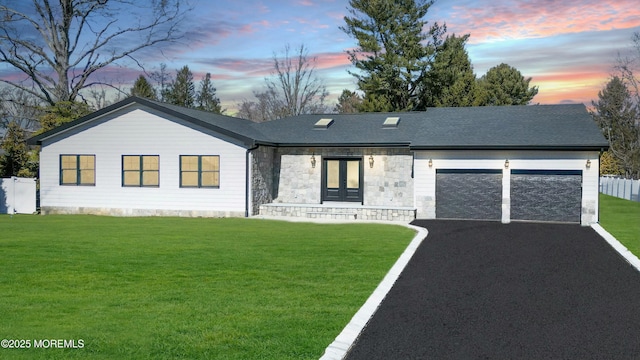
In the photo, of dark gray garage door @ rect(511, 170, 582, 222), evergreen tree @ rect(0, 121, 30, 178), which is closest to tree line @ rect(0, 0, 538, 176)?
evergreen tree @ rect(0, 121, 30, 178)

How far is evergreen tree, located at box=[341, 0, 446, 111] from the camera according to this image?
131 ft

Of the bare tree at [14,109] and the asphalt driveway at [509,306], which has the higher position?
the bare tree at [14,109]

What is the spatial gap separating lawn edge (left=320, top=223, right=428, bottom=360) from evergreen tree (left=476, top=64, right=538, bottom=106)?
41410mm

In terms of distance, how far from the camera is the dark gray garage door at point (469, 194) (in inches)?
741

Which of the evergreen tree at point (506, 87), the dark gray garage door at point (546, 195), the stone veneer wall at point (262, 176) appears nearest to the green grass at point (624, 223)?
the dark gray garage door at point (546, 195)

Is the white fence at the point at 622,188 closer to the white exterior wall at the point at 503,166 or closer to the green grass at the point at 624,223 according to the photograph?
the green grass at the point at 624,223

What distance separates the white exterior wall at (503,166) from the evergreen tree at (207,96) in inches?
1571

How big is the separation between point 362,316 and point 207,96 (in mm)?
52724

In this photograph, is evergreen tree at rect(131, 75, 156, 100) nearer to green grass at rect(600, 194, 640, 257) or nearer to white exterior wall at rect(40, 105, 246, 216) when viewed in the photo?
white exterior wall at rect(40, 105, 246, 216)

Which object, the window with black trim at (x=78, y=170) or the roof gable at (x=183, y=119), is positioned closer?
the roof gable at (x=183, y=119)

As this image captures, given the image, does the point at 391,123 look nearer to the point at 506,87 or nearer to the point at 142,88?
the point at 506,87

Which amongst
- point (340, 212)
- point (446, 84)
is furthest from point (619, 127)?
point (340, 212)

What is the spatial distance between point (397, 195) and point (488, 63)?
35518 millimetres

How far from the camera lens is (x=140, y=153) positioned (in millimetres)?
21047
